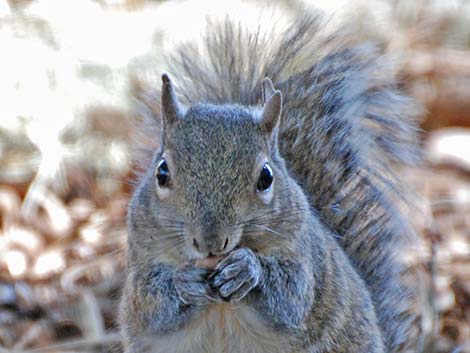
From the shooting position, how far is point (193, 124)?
225 cm

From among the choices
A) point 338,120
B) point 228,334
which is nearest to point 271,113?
point 228,334

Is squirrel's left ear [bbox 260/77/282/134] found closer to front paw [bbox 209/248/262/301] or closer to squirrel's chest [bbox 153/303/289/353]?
front paw [bbox 209/248/262/301]

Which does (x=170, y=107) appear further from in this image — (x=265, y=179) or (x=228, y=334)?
(x=228, y=334)

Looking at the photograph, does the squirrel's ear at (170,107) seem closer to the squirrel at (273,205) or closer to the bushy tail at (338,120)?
the squirrel at (273,205)

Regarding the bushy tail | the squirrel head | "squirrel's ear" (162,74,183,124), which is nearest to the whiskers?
the squirrel head

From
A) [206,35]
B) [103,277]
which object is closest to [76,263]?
[103,277]

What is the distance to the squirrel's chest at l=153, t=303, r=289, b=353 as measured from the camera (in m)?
2.33

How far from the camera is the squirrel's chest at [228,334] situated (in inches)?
91.7

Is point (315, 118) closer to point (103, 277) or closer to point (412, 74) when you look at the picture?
point (103, 277)

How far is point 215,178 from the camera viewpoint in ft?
6.91

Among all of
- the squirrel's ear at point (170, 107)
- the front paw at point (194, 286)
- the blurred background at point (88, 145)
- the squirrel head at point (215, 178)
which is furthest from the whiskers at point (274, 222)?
the blurred background at point (88, 145)

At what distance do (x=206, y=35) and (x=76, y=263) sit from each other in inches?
42.9

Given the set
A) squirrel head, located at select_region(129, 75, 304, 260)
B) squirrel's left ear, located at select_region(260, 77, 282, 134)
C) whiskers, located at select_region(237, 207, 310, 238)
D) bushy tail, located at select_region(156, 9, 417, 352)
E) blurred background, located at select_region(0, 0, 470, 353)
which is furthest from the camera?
blurred background, located at select_region(0, 0, 470, 353)

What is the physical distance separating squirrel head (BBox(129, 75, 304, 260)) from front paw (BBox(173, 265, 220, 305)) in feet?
0.14
